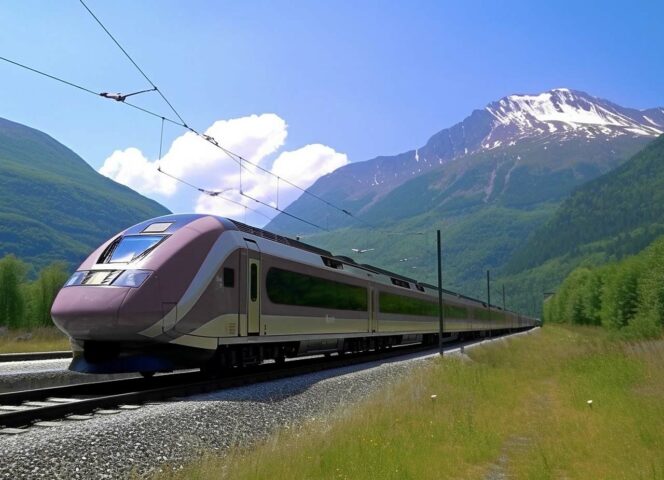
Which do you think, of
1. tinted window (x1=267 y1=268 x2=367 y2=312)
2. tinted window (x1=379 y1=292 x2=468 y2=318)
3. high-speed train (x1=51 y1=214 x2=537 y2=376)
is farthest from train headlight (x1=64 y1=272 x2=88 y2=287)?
tinted window (x1=379 y1=292 x2=468 y2=318)

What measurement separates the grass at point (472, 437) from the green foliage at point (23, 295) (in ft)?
190

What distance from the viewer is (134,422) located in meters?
9.66

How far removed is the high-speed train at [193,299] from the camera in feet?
46.3

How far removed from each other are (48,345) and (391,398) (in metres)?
28.4

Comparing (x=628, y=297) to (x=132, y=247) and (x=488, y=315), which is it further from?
(x=132, y=247)

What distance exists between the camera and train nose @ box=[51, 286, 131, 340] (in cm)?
1378

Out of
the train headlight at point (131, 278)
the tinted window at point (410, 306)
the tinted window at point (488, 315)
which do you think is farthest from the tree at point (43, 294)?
the train headlight at point (131, 278)

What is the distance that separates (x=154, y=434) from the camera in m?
9.29

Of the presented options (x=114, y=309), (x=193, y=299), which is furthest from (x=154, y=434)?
(x=193, y=299)

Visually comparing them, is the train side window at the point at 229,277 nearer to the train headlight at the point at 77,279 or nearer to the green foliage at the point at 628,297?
the train headlight at the point at 77,279

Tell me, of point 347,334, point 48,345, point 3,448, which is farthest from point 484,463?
point 48,345

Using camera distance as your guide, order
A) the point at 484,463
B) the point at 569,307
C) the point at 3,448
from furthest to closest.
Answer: the point at 569,307
the point at 484,463
the point at 3,448

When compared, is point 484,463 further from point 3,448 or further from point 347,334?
point 347,334

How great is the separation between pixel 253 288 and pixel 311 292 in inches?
177
